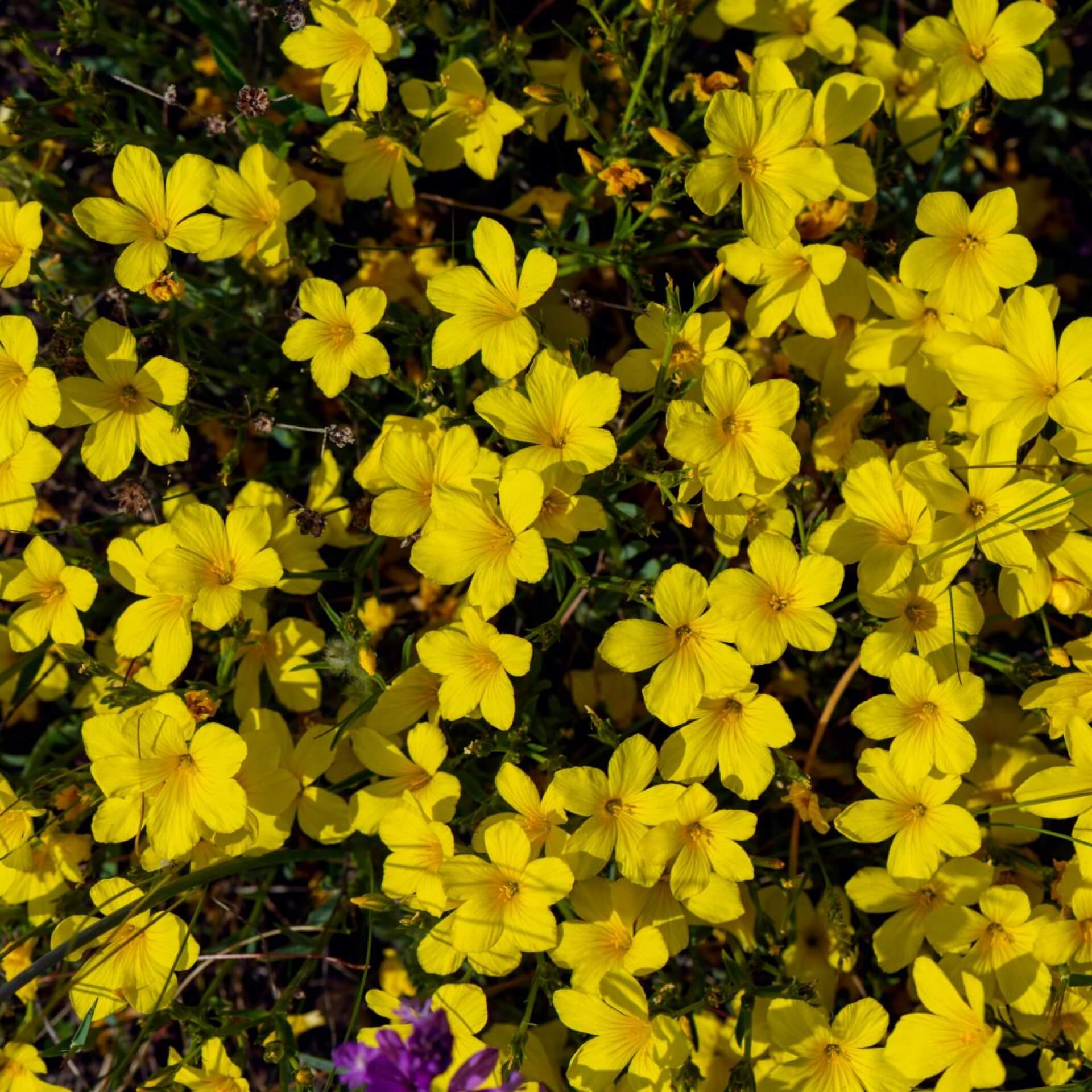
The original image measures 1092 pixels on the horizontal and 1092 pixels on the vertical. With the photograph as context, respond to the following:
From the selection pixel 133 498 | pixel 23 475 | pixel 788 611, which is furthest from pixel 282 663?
pixel 788 611

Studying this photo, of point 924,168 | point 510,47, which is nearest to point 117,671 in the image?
point 510,47

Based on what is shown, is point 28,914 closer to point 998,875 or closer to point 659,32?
point 998,875

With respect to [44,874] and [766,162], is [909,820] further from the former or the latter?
[44,874]

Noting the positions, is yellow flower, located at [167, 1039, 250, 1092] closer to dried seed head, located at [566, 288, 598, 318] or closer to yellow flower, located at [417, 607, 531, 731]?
yellow flower, located at [417, 607, 531, 731]

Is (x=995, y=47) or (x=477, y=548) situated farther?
(x=995, y=47)

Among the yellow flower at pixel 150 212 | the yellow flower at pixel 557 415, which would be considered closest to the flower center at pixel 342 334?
the yellow flower at pixel 150 212

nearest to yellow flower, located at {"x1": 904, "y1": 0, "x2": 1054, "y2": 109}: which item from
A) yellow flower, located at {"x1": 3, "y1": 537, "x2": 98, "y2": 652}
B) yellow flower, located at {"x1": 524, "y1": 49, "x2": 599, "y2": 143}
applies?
yellow flower, located at {"x1": 524, "y1": 49, "x2": 599, "y2": 143}

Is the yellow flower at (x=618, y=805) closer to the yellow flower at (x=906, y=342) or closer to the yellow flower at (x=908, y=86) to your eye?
the yellow flower at (x=906, y=342)

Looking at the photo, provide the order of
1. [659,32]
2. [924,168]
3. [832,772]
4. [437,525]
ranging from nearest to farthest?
[437,525], [659,32], [832,772], [924,168]
